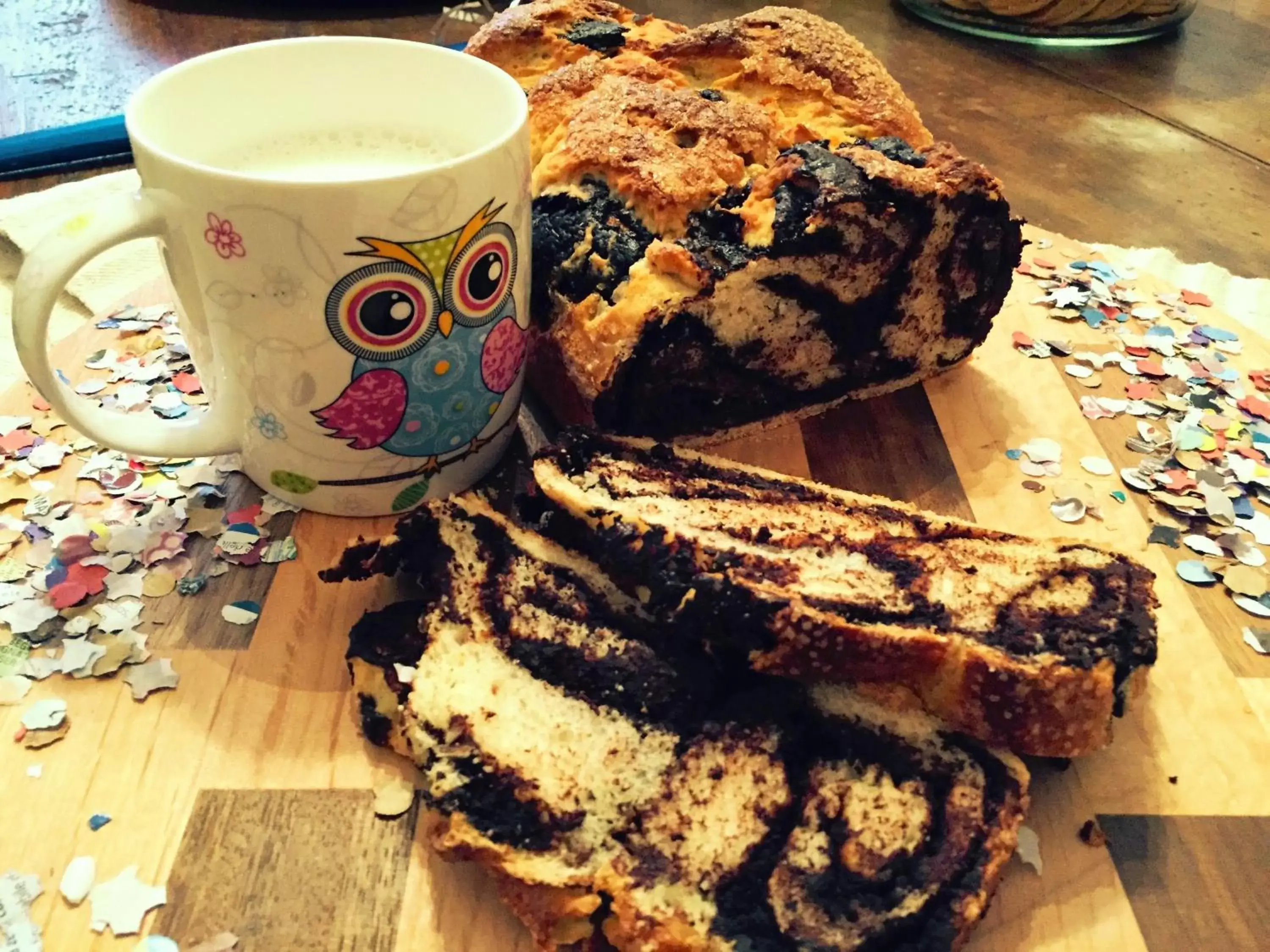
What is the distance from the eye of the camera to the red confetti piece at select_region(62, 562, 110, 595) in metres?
1.21

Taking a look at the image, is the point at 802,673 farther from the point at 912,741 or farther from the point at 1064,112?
the point at 1064,112

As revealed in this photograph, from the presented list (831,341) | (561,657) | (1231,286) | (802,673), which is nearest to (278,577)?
(561,657)

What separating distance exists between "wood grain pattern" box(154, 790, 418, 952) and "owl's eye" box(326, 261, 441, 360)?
47 cm

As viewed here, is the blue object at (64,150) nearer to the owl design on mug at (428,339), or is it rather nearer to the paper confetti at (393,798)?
the owl design on mug at (428,339)

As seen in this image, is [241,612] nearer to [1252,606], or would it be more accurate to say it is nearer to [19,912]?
[19,912]

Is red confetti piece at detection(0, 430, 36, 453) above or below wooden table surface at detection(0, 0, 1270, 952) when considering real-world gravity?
below

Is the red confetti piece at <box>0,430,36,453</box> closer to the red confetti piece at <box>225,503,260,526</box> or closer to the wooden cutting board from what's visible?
the wooden cutting board

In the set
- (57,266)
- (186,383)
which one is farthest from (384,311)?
(186,383)

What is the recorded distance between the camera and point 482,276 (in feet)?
3.76

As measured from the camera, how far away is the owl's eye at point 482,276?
111 centimetres

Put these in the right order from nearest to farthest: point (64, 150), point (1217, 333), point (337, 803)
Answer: point (337, 803) < point (1217, 333) < point (64, 150)

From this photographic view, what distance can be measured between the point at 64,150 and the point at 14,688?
151 cm

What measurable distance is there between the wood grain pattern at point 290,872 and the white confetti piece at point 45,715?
0.65ft

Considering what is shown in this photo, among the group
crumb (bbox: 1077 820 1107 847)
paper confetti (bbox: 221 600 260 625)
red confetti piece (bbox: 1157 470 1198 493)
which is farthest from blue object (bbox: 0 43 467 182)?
crumb (bbox: 1077 820 1107 847)
